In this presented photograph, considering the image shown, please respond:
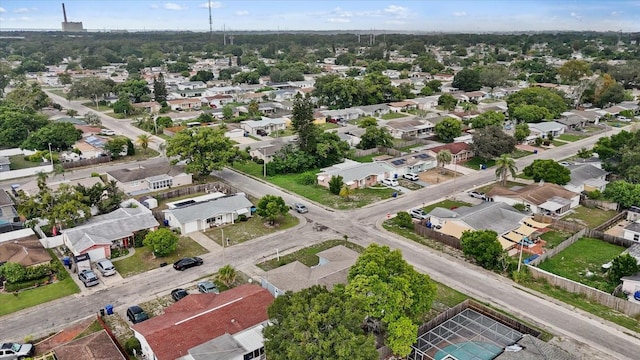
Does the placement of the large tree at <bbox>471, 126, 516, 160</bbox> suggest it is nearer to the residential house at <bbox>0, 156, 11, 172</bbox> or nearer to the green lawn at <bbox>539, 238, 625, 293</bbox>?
the green lawn at <bbox>539, 238, 625, 293</bbox>

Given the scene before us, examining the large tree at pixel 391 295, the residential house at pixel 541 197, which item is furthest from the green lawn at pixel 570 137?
the large tree at pixel 391 295

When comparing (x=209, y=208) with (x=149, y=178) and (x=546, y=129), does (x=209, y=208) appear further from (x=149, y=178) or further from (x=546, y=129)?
(x=546, y=129)

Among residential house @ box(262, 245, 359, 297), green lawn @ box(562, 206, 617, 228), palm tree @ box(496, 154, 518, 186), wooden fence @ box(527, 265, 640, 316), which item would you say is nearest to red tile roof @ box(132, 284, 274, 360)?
residential house @ box(262, 245, 359, 297)

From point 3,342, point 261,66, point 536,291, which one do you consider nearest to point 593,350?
point 536,291

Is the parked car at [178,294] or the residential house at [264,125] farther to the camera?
the residential house at [264,125]

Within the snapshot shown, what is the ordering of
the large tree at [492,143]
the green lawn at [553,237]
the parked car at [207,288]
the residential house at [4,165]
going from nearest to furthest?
the parked car at [207,288] → the green lawn at [553,237] → the residential house at [4,165] → the large tree at [492,143]

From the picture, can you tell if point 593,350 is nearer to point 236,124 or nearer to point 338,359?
point 338,359

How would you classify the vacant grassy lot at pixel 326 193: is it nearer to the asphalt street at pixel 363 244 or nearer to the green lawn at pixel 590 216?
the asphalt street at pixel 363 244
